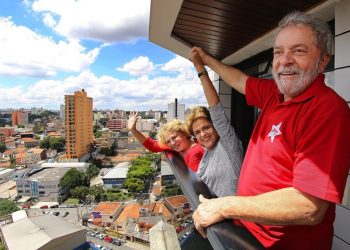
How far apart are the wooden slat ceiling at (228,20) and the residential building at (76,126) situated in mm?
36434

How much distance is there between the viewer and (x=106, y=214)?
1714cm

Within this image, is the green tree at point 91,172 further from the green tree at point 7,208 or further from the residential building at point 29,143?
the residential building at point 29,143

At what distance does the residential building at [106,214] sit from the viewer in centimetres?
1705

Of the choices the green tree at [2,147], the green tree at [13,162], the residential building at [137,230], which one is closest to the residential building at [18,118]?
the green tree at [2,147]

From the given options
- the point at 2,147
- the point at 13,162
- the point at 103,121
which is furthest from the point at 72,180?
the point at 103,121

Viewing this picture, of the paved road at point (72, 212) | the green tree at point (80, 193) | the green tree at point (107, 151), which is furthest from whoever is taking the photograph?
the green tree at point (107, 151)

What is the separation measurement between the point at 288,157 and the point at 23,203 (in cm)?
2759

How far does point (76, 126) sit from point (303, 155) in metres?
38.9

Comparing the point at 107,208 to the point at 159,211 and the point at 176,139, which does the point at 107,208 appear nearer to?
the point at 159,211

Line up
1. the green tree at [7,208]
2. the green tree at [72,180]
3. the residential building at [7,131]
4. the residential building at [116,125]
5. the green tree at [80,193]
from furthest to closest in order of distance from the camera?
the residential building at [7,131]
the residential building at [116,125]
the green tree at [72,180]
the green tree at [80,193]
the green tree at [7,208]

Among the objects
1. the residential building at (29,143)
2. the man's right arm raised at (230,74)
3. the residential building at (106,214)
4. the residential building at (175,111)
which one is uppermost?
the man's right arm raised at (230,74)

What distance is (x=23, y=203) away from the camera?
79.3ft

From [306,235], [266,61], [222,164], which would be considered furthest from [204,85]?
[266,61]

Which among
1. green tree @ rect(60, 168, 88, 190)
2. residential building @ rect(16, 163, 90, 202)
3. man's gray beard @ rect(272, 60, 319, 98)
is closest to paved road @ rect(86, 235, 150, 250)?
green tree @ rect(60, 168, 88, 190)
